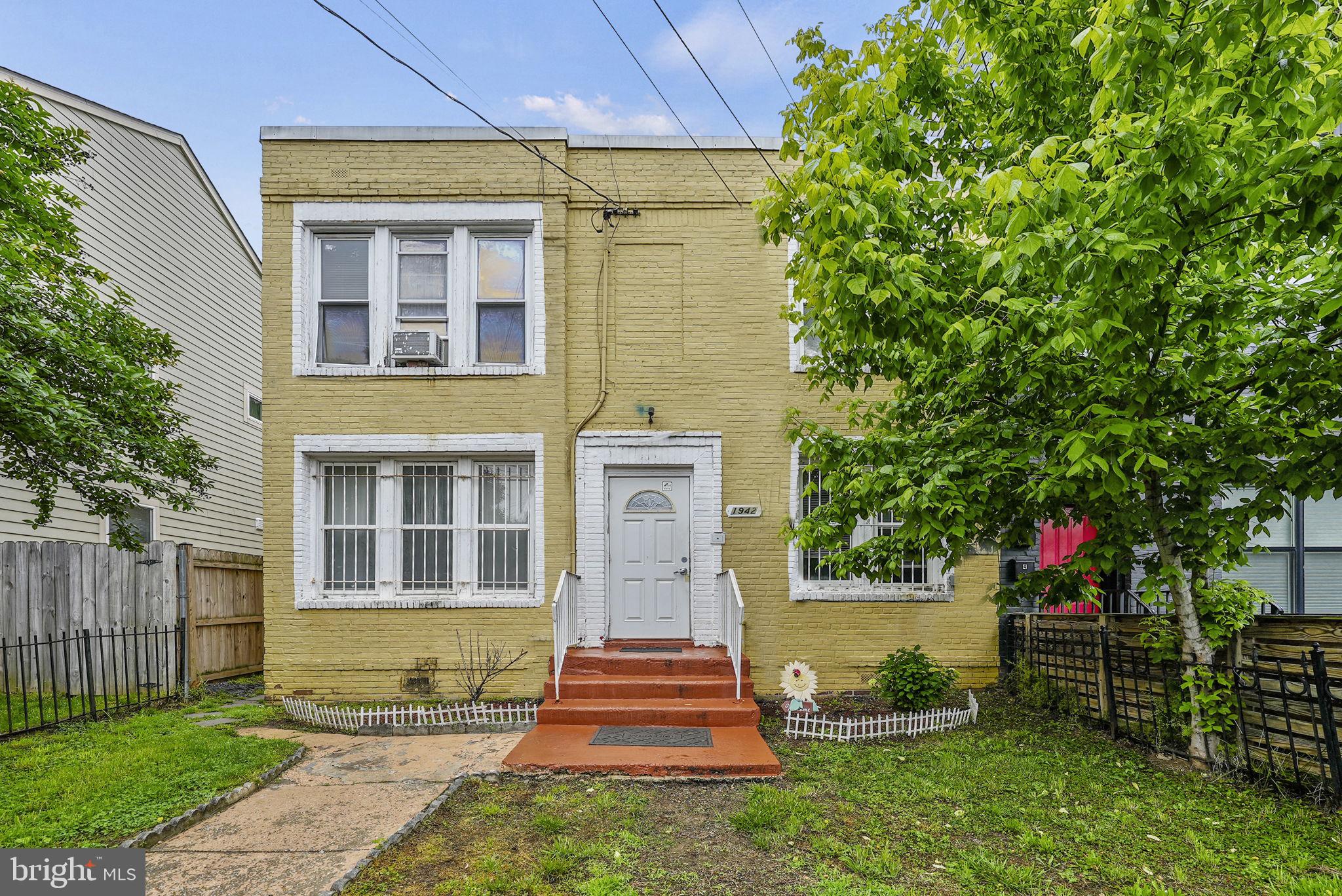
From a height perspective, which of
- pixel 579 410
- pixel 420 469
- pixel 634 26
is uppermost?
pixel 634 26

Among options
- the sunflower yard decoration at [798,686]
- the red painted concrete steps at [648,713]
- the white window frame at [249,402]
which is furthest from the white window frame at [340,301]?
the white window frame at [249,402]

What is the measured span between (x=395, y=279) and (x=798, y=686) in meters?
6.59

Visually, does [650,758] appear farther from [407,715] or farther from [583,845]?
[407,715]

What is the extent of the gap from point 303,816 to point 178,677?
554cm

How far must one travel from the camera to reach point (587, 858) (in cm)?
433

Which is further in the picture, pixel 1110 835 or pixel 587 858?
pixel 1110 835

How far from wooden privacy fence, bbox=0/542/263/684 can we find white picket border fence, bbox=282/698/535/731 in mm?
2353

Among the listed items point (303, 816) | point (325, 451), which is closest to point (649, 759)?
point (303, 816)

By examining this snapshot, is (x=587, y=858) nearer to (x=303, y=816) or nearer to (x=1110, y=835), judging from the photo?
(x=303, y=816)

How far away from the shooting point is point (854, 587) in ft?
29.9

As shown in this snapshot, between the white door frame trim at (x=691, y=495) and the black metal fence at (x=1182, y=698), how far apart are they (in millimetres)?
3662

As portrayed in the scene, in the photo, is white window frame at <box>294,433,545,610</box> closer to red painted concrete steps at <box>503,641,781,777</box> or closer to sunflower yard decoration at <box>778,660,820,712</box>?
red painted concrete steps at <box>503,641,781,777</box>

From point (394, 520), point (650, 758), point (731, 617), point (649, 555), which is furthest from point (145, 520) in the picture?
point (650, 758)

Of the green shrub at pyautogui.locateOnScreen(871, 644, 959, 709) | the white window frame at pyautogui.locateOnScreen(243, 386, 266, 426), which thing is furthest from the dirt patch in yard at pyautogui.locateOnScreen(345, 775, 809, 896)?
the white window frame at pyautogui.locateOnScreen(243, 386, 266, 426)
